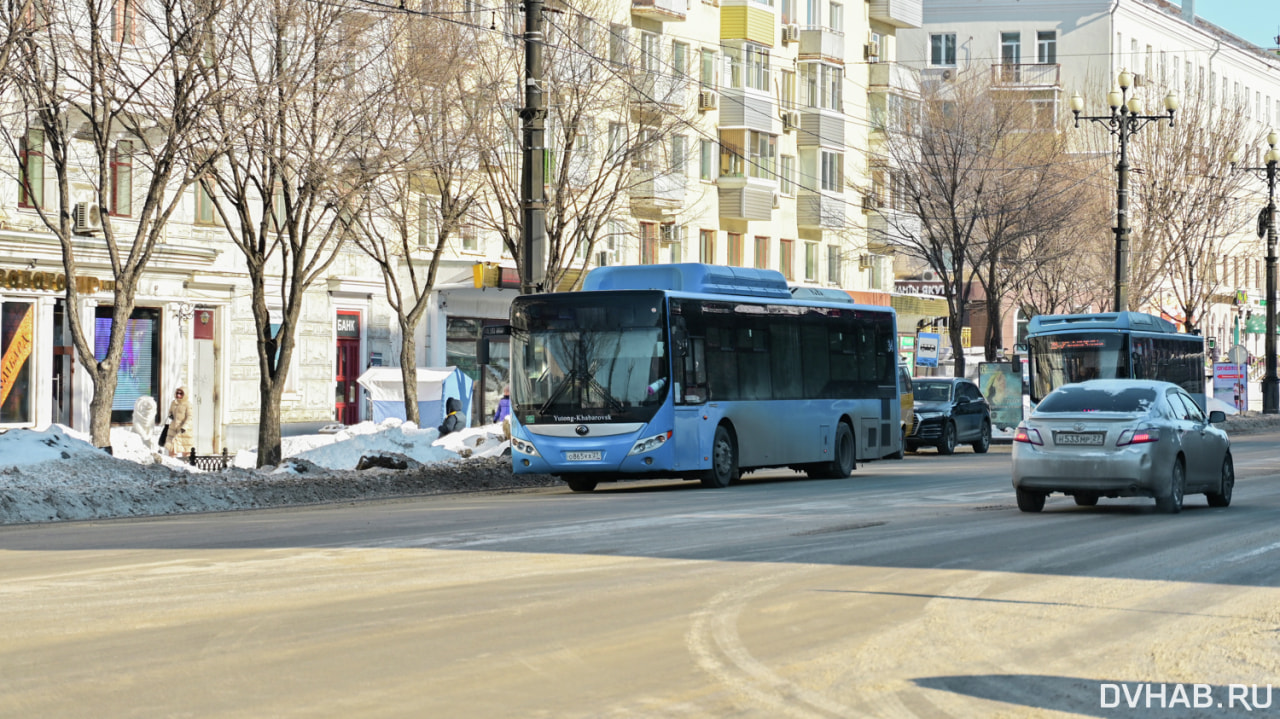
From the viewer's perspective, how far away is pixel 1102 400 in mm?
19625

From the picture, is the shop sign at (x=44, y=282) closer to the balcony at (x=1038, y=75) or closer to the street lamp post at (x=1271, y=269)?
the street lamp post at (x=1271, y=269)

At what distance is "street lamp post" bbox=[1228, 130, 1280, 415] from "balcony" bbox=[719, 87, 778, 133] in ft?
51.7

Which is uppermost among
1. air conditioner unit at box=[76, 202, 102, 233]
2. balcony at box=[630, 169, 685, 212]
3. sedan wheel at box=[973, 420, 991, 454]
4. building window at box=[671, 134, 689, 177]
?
building window at box=[671, 134, 689, 177]

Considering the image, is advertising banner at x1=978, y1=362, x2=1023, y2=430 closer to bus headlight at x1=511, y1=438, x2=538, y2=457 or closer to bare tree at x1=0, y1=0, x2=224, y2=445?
bus headlight at x1=511, y1=438, x2=538, y2=457

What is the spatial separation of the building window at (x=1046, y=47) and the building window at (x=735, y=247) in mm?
29965

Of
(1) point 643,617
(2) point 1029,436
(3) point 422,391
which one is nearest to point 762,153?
(3) point 422,391

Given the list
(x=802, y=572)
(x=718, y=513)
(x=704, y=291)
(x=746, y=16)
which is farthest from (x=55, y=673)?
(x=746, y=16)

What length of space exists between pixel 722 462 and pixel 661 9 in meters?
30.8

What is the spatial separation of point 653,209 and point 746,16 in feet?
30.2

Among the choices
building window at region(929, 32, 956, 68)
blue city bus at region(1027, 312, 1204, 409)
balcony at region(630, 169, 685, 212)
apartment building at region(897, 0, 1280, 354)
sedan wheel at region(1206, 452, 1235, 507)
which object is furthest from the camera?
building window at region(929, 32, 956, 68)

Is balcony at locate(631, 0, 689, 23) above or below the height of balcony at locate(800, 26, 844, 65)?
below

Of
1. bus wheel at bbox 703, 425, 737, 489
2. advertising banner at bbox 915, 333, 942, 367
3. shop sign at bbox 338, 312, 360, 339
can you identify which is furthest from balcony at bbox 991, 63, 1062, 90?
bus wheel at bbox 703, 425, 737, 489

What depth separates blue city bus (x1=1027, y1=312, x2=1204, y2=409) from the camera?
4241cm

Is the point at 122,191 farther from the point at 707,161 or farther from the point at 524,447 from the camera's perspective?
the point at 707,161
